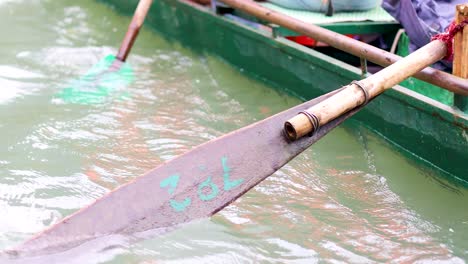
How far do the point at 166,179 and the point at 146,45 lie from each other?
2.68 metres

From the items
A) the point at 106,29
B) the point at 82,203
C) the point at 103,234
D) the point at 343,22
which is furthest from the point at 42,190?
the point at 106,29

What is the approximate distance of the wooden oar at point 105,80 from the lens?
4.24m

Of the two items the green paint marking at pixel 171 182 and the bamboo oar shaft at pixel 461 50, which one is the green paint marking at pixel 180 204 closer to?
the green paint marking at pixel 171 182

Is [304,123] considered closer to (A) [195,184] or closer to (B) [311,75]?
(A) [195,184]

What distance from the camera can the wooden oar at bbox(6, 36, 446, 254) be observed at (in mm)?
2676

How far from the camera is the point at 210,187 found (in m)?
2.85

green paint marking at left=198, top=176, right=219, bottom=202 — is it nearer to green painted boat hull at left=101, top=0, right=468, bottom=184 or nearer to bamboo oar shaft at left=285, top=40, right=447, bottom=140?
bamboo oar shaft at left=285, top=40, right=447, bottom=140

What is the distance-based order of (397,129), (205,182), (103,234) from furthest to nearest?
(397,129) → (205,182) → (103,234)

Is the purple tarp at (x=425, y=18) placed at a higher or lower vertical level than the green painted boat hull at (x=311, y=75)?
higher

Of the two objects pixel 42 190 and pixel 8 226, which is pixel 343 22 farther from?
pixel 8 226

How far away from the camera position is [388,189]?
335cm

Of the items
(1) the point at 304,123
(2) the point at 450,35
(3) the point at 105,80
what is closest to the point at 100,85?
(3) the point at 105,80

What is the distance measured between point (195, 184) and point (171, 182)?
4.1 inches

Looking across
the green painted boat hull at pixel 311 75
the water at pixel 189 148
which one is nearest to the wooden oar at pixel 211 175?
the water at pixel 189 148
